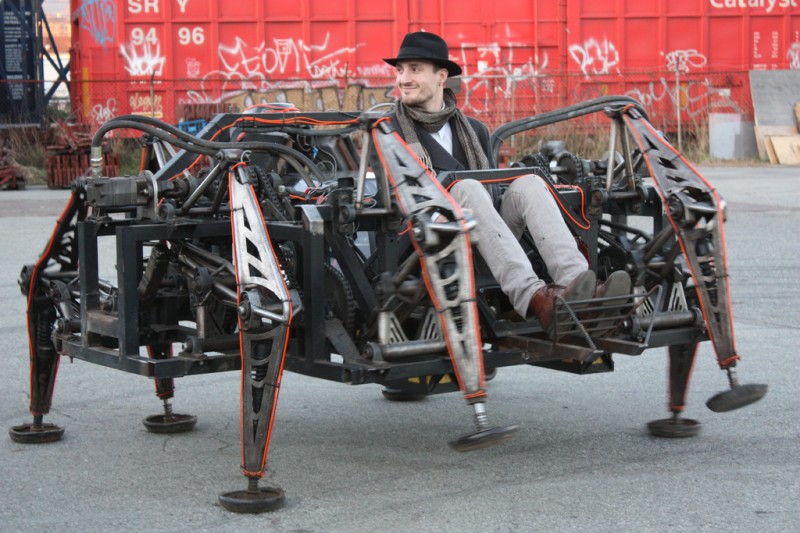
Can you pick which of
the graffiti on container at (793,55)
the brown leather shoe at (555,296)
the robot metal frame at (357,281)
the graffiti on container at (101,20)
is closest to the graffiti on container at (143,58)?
the graffiti on container at (101,20)

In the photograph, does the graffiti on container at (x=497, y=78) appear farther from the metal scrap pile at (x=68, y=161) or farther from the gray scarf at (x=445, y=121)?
the gray scarf at (x=445, y=121)

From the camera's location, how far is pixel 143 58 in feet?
90.4

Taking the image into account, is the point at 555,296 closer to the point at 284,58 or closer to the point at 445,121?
the point at 445,121

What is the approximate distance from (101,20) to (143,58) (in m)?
1.21

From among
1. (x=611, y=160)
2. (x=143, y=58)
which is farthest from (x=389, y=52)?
(x=611, y=160)

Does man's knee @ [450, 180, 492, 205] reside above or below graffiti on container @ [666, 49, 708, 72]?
below

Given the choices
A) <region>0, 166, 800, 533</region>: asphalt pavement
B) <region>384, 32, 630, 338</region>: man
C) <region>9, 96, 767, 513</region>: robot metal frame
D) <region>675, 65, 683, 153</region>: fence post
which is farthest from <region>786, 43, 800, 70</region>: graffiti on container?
<region>384, 32, 630, 338</region>: man

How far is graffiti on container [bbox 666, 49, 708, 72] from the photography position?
2877 centimetres

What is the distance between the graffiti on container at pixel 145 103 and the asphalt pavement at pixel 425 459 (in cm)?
1869

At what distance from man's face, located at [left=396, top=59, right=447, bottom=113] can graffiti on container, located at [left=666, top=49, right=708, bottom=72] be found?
76.5 ft

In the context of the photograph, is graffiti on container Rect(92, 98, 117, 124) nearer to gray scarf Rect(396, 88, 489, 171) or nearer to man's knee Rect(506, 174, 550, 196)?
gray scarf Rect(396, 88, 489, 171)

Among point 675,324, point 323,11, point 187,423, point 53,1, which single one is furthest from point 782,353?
point 53,1

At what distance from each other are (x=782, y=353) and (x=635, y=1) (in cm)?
2180

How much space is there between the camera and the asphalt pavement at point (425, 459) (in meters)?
4.94
